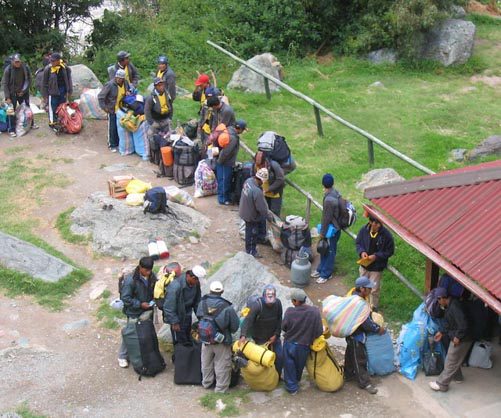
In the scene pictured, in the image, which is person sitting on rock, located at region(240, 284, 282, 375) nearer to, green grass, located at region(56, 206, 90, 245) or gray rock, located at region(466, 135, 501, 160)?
green grass, located at region(56, 206, 90, 245)

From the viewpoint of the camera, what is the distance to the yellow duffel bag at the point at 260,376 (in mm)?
8969

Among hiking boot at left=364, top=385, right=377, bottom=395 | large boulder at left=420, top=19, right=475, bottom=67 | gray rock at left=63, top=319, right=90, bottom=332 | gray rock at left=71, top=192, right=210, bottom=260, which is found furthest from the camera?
large boulder at left=420, top=19, right=475, bottom=67

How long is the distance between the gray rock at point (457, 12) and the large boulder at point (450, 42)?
8.7 inches

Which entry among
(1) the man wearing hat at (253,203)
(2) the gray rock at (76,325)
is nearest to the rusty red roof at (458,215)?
(1) the man wearing hat at (253,203)

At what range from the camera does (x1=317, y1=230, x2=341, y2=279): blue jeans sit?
11.6 meters

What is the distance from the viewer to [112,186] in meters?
13.1

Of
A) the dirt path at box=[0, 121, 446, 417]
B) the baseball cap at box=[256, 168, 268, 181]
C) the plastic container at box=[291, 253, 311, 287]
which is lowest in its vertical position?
the dirt path at box=[0, 121, 446, 417]

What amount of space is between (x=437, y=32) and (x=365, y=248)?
10203 millimetres

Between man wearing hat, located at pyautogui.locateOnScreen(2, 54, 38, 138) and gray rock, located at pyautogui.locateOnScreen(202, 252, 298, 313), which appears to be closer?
gray rock, located at pyautogui.locateOnScreen(202, 252, 298, 313)

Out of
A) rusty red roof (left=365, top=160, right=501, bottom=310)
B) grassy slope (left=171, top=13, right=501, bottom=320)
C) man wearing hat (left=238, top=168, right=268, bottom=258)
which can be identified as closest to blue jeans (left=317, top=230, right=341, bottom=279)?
grassy slope (left=171, top=13, right=501, bottom=320)

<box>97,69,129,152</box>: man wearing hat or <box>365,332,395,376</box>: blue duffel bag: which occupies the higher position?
<box>97,69,129,152</box>: man wearing hat

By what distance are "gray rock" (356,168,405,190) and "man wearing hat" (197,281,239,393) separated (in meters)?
5.61

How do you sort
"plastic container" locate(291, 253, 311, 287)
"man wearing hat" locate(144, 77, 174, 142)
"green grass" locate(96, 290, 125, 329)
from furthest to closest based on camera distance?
"man wearing hat" locate(144, 77, 174, 142) < "plastic container" locate(291, 253, 311, 287) < "green grass" locate(96, 290, 125, 329)

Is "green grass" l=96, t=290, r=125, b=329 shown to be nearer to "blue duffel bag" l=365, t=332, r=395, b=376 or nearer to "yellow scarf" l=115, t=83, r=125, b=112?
"blue duffel bag" l=365, t=332, r=395, b=376
